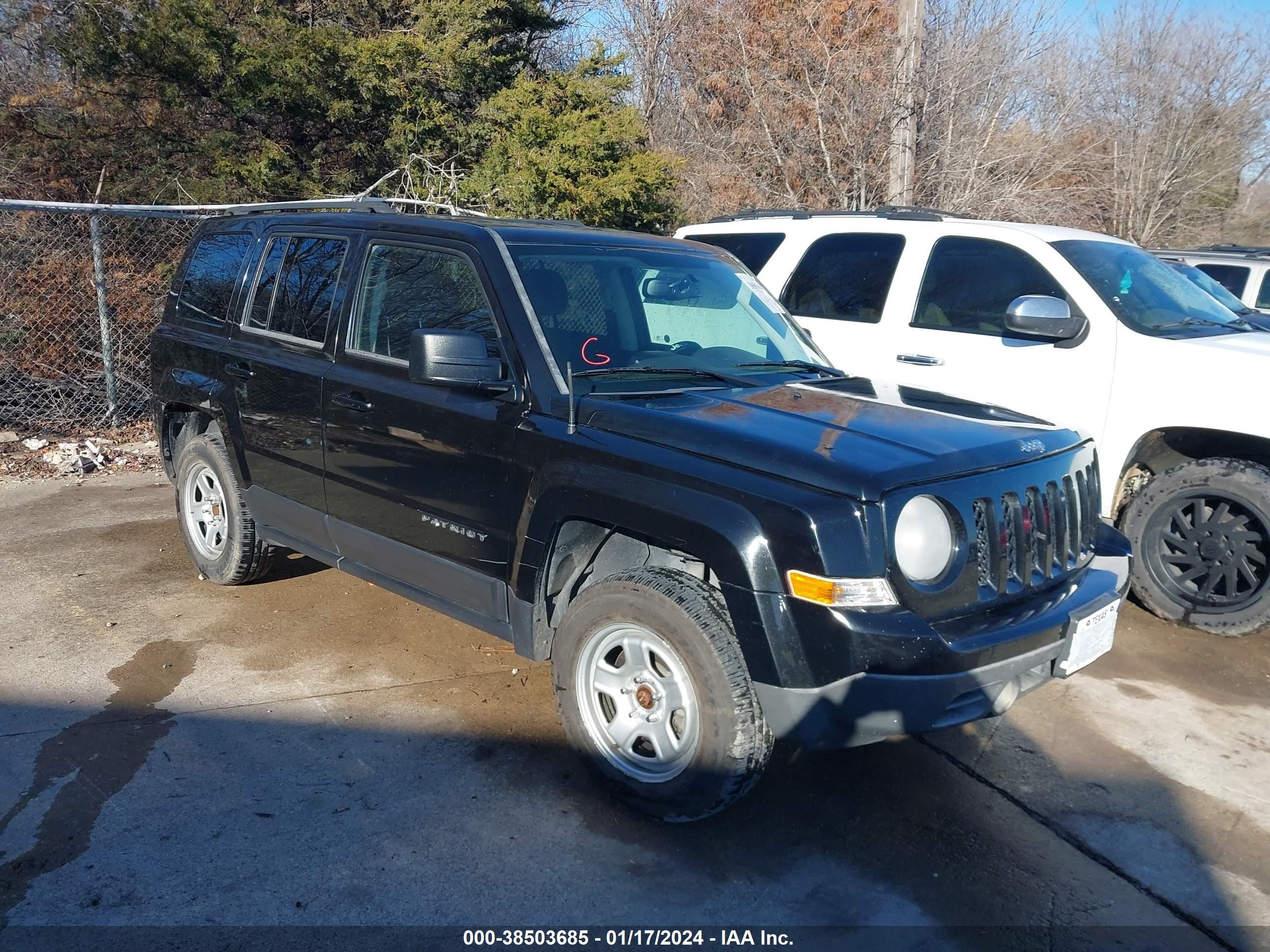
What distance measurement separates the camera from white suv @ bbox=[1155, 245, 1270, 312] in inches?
423

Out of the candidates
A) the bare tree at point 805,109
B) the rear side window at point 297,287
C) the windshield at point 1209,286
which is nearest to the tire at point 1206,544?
the windshield at point 1209,286

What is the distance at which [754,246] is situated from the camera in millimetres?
7086

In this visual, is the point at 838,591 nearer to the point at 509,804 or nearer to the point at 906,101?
the point at 509,804

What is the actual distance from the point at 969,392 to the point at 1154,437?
3.27ft

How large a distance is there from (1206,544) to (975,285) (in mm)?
1916

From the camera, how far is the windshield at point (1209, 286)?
21.8 ft

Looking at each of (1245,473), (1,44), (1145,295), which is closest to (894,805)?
(1245,473)

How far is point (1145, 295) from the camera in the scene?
5906mm

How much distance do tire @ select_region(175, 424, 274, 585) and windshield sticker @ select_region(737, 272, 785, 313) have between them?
9.01ft

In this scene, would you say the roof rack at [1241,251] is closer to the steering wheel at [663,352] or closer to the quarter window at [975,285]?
the quarter window at [975,285]

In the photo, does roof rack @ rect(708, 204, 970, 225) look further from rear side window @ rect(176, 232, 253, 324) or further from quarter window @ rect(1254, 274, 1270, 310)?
quarter window @ rect(1254, 274, 1270, 310)

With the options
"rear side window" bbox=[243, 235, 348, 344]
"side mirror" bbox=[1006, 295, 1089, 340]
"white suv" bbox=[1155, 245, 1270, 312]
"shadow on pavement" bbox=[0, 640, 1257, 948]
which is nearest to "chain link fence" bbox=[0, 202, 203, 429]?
"rear side window" bbox=[243, 235, 348, 344]

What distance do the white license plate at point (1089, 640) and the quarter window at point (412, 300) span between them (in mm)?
2299

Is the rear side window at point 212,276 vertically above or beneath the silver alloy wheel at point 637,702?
above
